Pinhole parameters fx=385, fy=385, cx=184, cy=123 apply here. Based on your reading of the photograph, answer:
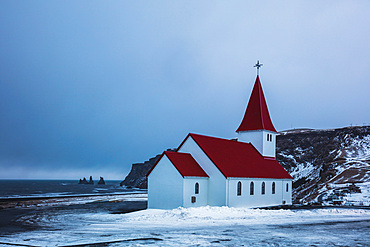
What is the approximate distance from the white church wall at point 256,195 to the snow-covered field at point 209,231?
4057 millimetres

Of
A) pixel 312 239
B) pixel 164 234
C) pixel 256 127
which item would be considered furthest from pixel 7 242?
pixel 256 127

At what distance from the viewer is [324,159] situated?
80688 millimetres

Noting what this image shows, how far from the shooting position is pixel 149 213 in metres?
31.5

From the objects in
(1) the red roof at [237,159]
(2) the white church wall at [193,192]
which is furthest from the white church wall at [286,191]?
(2) the white church wall at [193,192]

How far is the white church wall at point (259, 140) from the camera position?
4591cm

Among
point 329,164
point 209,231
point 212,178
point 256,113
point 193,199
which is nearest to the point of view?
point 209,231

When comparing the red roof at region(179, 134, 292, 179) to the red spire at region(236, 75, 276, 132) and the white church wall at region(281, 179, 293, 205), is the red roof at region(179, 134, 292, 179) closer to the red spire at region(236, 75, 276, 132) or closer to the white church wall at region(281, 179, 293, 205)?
the white church wall at region(281, 179, 293, 205)

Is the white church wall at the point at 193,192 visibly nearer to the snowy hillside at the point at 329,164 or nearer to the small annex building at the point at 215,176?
the small annex building at the point at 215,176

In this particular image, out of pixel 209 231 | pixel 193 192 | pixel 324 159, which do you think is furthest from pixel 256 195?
pixel 324 159

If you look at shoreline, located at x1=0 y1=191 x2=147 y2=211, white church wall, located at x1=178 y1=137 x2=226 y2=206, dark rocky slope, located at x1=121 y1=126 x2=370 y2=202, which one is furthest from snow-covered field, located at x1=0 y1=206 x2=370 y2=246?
dark rocky slope, located at x1=121 y1=126 x2=370 y2=202

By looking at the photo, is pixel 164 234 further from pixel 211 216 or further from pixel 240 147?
pixel 240 147

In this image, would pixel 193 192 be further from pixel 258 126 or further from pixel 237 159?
pixel 258 126

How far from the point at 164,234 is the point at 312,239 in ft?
24.3

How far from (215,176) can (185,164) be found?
3087 mm
